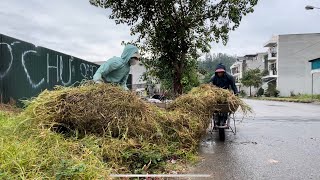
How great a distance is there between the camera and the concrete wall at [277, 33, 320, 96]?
61.8 m

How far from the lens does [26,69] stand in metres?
9.40

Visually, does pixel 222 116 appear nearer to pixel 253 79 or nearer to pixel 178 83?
pixel 178 83

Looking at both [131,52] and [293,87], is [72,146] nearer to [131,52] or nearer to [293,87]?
[131,52]

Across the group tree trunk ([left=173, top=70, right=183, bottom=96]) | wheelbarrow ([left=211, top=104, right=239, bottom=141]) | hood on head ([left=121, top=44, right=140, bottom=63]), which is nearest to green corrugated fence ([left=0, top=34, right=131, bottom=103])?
hood on head ([left=121, top=44, right=140, bottom=63])

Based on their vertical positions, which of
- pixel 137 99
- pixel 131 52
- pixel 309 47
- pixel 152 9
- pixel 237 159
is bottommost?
pixel 237 159

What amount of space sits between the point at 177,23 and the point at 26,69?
5449 millimetres

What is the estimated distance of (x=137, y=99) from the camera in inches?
218

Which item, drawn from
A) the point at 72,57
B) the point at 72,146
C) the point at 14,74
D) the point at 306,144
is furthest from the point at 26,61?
the point at 306,144

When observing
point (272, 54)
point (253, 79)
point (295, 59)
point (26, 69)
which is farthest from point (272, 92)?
point (26, 69)

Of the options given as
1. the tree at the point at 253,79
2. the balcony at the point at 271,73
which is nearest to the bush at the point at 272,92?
the balcony at the point at 271,73

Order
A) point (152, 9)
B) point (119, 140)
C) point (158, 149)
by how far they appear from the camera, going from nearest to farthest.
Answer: point (119, 140) → point (158, 149) → point (152, 9)

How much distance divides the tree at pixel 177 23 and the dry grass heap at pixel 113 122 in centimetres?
730

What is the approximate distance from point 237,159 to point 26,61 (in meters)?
5.93

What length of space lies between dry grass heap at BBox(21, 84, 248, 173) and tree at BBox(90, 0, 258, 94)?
7297 millimetres
